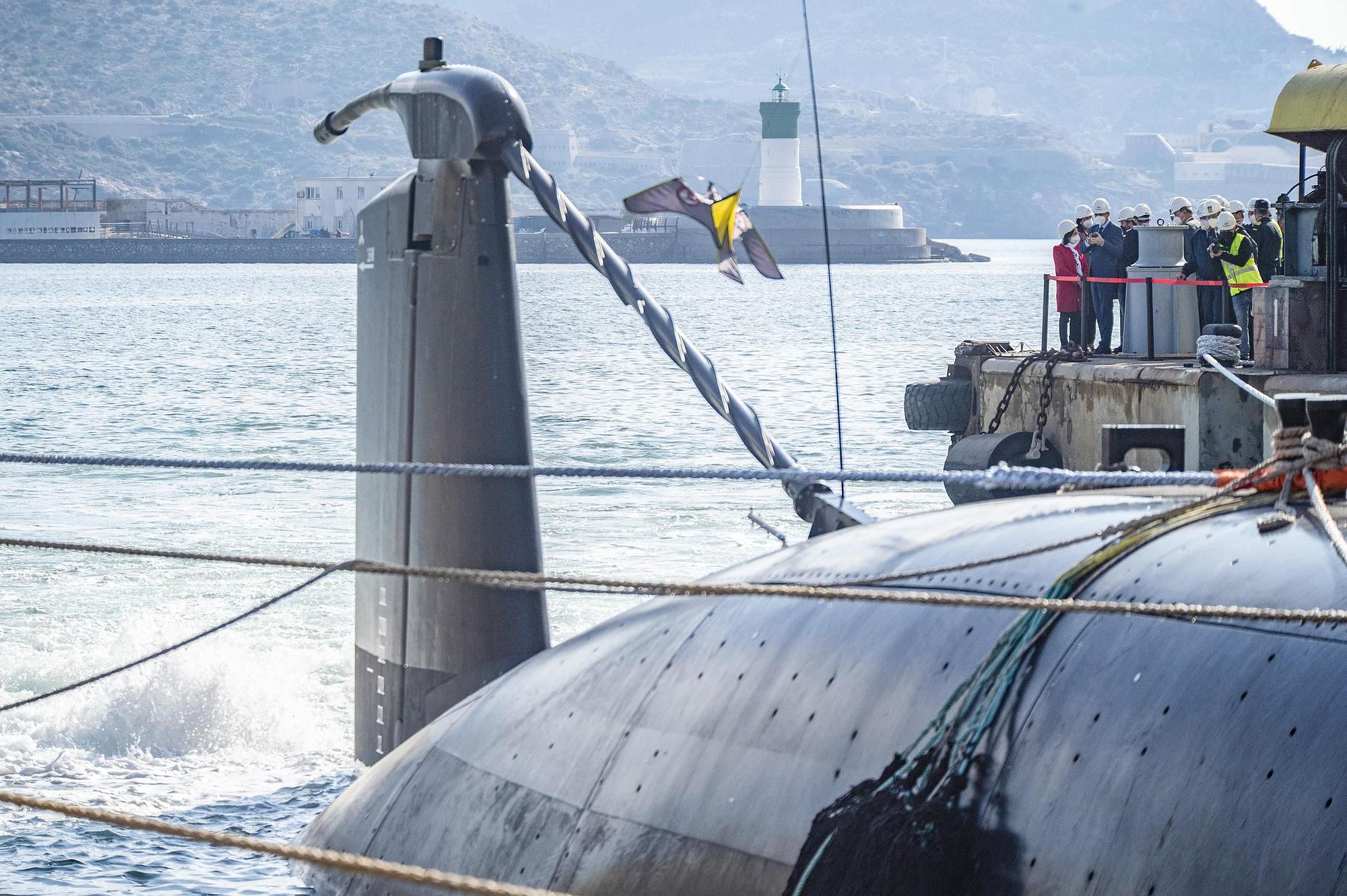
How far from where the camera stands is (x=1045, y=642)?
442cm

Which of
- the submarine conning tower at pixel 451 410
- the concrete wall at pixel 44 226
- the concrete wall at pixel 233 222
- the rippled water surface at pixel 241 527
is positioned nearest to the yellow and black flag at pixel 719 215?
the submarine conning tower at pixel 451 410

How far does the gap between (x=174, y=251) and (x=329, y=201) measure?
15.3 meters

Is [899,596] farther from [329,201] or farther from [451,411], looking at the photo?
[329,201]

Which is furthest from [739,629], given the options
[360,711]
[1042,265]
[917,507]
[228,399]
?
[1042,265]

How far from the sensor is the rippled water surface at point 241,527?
10.0 m

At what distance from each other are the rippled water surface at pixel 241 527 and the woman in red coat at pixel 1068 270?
2.94 metres

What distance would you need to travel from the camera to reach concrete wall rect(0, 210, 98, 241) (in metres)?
142

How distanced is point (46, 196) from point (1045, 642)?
655 ft

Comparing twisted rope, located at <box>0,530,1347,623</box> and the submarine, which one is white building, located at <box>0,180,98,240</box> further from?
twisted rope, located at <box>0,530,1347,623</box>

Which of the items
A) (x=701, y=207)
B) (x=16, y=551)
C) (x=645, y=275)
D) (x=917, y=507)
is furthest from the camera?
(x=645, y=275)

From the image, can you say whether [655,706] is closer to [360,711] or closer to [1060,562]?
[1060,562]

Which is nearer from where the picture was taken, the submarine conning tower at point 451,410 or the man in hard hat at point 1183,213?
the submarine conning tower at point 451,410

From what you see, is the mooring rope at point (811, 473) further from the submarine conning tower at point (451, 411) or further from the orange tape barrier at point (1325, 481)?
the submarine conning tower at point (451, 411)

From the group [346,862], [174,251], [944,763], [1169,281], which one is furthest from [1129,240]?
[174,251]
